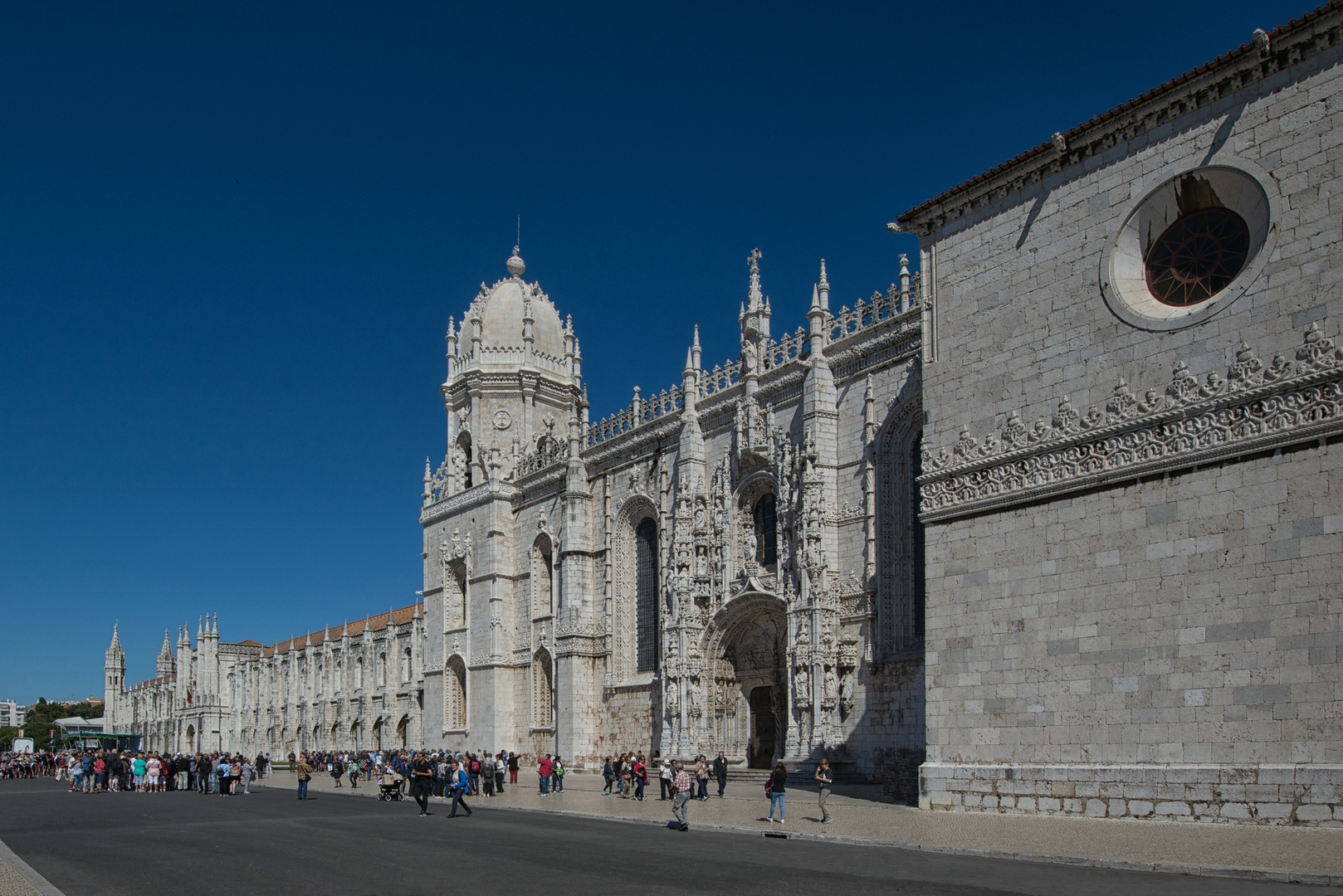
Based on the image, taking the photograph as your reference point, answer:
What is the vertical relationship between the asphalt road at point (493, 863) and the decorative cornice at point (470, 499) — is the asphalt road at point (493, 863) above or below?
below

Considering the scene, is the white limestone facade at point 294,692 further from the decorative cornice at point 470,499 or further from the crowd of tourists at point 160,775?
the crowd of tourists at point 160,775

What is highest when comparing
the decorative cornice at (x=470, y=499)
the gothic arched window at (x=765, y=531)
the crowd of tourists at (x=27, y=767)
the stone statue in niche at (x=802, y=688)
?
the decorative cornice at (x=470, y=499)

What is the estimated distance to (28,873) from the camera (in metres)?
12.9

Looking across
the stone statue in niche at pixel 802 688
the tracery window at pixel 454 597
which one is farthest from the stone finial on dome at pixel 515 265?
the stone statue in niche at pixel 802 688

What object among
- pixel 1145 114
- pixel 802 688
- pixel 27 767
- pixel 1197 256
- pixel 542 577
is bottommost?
pixel 27 767

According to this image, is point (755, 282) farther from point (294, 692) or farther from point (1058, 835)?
point (294, 692)

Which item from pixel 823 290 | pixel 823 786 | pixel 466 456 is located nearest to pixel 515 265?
pixel 466 456

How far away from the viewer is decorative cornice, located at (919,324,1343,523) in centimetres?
1481

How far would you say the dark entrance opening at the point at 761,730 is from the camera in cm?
3077

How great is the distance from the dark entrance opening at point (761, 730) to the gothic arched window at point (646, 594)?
4.23 meters

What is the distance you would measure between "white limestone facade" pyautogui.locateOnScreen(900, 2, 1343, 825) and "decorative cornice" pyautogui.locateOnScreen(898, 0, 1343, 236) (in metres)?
0.04

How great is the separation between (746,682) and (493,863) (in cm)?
1810

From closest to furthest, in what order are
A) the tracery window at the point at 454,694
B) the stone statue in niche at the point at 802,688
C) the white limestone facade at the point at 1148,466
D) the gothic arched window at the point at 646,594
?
the white limestone facade at the point at 1148,466 < the stone statue in niche at the point at 802,688 < the gothic arched window at the point at 646,594 < the tracery window at the point at 454,694

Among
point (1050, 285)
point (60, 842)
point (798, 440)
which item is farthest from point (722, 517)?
point (60, 842)
